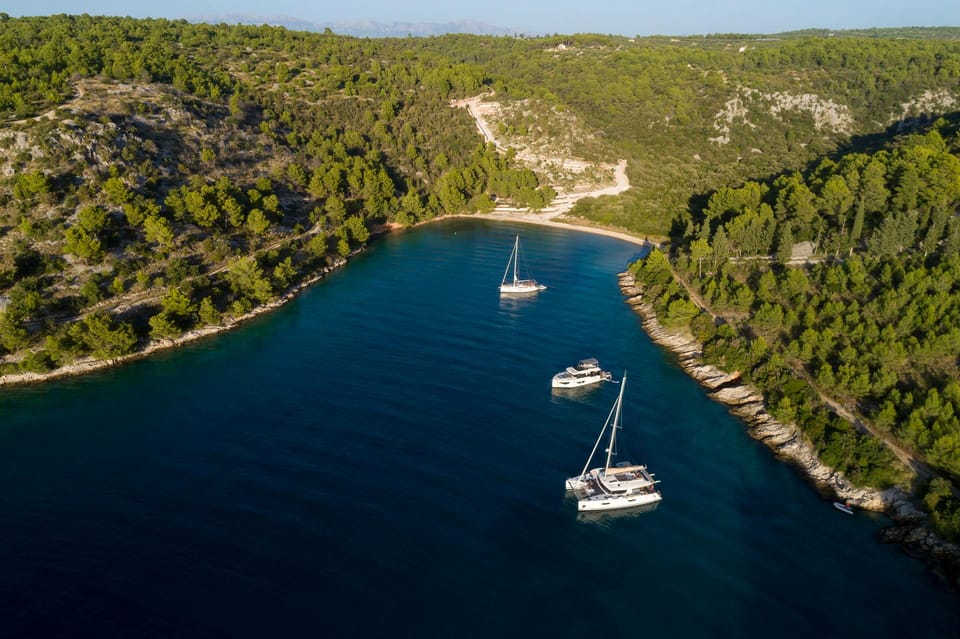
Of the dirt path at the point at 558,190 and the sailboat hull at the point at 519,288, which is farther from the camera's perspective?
the dirt path at the point at 558,190

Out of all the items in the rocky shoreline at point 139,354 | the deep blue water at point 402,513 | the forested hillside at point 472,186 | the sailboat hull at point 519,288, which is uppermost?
the forested hillside at point 472,186

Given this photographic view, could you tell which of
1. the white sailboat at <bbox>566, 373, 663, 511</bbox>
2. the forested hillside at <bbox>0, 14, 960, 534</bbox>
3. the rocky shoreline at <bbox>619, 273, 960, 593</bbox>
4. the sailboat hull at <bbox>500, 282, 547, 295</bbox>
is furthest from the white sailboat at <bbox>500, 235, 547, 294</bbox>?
the white sailboat at <bbox>566, 373, 663, 511</bbox>

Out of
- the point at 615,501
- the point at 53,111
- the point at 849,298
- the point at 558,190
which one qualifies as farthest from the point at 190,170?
the point at 849,298

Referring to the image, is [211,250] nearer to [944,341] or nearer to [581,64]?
[944,341]

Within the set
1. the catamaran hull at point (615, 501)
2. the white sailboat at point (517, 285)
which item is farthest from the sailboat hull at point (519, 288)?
the catamaran hull at point (615, 501)

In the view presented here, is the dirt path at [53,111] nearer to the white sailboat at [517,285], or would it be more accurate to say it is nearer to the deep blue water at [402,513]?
the deep blue water at [402,513]
